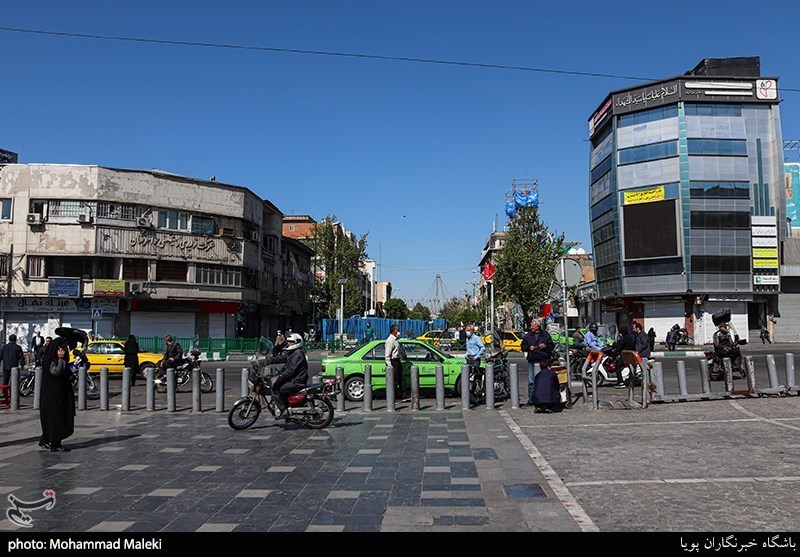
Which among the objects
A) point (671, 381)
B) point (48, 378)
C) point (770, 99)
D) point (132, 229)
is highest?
point (770, 99)

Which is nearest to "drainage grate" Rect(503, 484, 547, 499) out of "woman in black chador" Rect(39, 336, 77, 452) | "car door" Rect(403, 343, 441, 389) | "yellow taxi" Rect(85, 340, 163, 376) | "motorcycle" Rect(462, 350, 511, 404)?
"woman in black chador" Rect(39, 336, 77, 452)

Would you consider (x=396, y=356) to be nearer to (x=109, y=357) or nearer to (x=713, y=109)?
(x=109, y=357)

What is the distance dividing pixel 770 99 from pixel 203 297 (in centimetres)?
4680

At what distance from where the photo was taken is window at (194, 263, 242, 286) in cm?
3985

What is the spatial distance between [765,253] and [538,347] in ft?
147

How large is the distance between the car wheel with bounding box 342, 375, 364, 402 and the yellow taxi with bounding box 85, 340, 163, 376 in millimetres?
10855

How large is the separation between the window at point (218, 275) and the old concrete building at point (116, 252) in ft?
Answer: 0.21

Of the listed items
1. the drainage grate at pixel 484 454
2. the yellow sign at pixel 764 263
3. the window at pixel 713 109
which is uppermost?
the window at pixel 713 109

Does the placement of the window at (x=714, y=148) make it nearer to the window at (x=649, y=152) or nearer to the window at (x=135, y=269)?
the window at (x=649, y=152)

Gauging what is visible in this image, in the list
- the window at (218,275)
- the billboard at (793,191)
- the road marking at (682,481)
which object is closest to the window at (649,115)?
the billboard at (793,191)

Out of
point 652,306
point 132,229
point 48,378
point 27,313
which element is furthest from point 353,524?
point 652,306

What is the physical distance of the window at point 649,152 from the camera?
50.4 m
